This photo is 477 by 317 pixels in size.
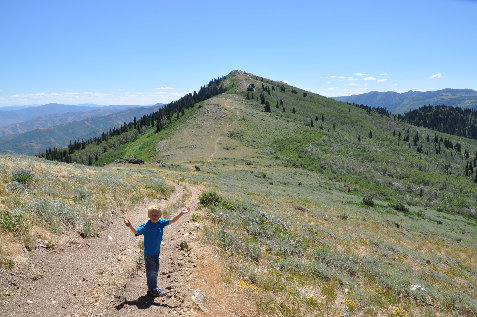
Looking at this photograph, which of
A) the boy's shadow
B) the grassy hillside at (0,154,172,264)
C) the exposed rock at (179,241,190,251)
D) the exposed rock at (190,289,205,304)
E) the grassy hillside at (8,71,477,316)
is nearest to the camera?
the boy's shadow

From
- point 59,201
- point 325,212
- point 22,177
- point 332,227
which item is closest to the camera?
point 59,201

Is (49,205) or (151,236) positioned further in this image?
(49,205)

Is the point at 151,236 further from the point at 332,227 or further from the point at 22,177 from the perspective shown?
the point at 332,227

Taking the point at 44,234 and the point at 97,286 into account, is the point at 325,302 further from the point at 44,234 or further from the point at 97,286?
the point at 44,234

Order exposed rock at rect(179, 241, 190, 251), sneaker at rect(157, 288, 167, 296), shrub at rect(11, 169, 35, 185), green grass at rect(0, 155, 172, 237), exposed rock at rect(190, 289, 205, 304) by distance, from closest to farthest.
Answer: exposed rock at rect(190, 289, 205, 304), sneaker at rect(157, 288, 167, 296), green grass at rect(0, 155, 172, 237), exposed rock at rect(179, 241, 190, 251), shrub at rect(11, 169, 35, 185)

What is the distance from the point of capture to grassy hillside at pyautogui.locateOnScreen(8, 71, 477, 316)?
1014 centimetres

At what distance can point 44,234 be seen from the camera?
867cm

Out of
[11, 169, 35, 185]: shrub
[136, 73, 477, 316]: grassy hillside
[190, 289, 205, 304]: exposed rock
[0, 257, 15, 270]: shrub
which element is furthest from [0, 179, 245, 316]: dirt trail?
Result: [11, 169, 35, 185]: shrub

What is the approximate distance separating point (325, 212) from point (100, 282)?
87.0 feet

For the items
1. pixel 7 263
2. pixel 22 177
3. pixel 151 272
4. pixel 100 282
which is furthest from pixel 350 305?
pixel 22 177

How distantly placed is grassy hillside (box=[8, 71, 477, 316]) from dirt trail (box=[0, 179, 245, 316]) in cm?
166

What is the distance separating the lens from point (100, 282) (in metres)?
7.50

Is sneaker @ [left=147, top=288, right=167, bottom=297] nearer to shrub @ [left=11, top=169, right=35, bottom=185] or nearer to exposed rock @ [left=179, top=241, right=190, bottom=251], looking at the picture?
exposed rock @ [left=179, top=241, right=190, bottom=251]

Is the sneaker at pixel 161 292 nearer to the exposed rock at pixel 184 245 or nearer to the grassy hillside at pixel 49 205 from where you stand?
the exposed rock at pixel 184 245
